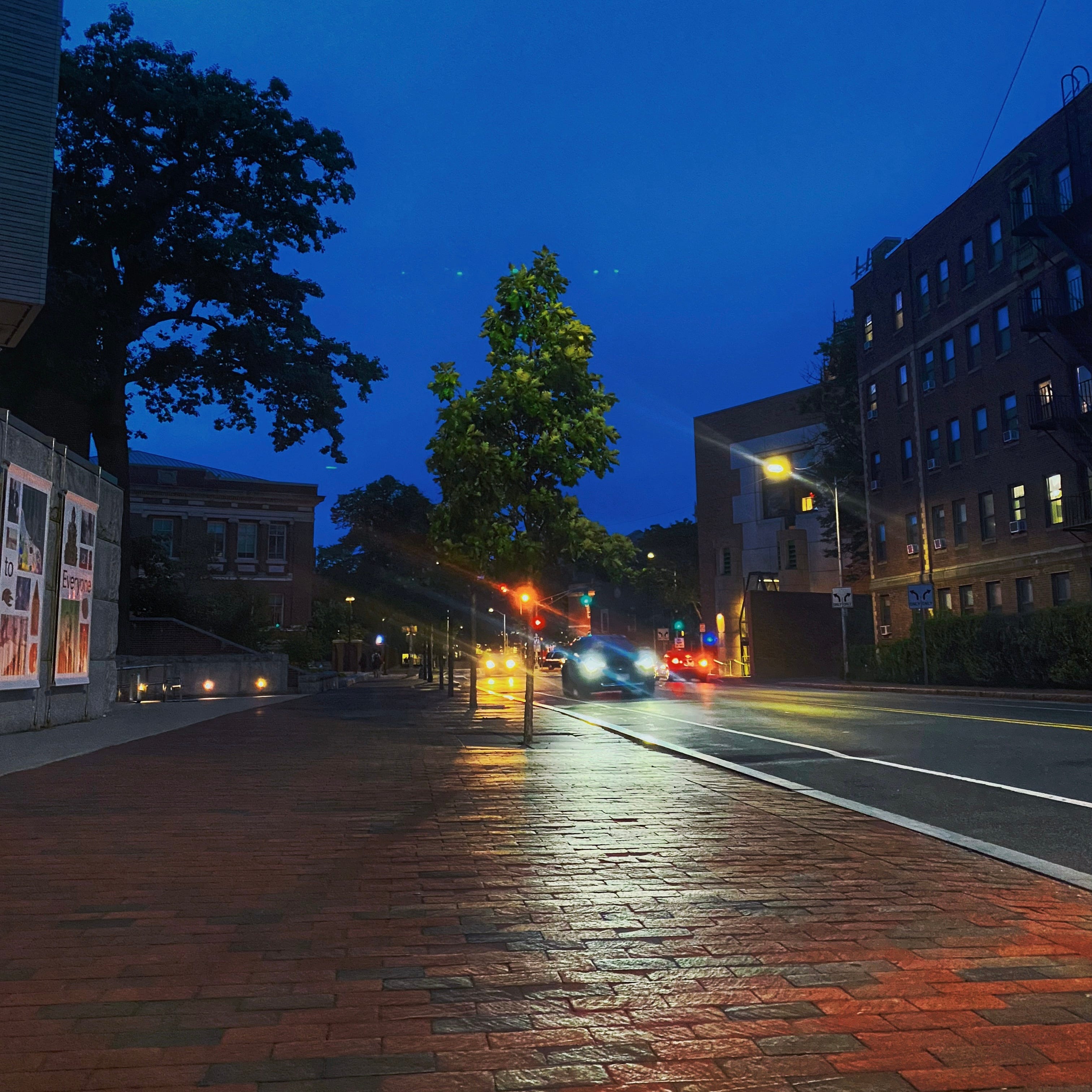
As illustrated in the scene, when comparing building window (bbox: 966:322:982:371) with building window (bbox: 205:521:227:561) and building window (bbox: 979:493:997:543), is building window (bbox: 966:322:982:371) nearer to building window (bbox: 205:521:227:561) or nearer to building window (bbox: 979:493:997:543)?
building window (bbox: 979:493:997:543)

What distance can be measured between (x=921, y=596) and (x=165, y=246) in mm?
24866

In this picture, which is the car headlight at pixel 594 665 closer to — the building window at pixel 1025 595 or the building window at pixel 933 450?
the building window at pixel 1025 595

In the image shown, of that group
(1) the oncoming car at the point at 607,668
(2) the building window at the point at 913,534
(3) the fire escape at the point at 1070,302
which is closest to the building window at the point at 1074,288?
(3) the fire escape at the point at 1070,302

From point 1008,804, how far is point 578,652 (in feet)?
74.3

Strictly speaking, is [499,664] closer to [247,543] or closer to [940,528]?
[247,543]

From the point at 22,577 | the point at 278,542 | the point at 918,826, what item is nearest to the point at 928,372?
the point at 22,577

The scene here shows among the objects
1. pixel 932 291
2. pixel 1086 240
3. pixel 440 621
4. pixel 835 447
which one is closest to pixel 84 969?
pixel 1086 240

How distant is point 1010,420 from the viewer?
36.9m

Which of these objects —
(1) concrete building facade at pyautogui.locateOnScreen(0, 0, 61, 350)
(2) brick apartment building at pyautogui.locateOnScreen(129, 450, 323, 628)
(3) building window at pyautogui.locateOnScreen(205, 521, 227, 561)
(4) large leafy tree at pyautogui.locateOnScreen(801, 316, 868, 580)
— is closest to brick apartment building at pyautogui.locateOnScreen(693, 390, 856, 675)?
(4) large leafy tree at pyautogui.locateOnScreen(801, 316, 868, 580)

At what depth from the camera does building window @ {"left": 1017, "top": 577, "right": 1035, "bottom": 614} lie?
35844 millimetres

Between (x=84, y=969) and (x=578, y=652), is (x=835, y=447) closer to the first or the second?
(x=578, y=652)

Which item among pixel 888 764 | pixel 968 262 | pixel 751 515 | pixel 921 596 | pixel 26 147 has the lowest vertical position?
pixel 888 764

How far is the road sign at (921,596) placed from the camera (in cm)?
3397

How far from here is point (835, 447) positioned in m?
56.1
